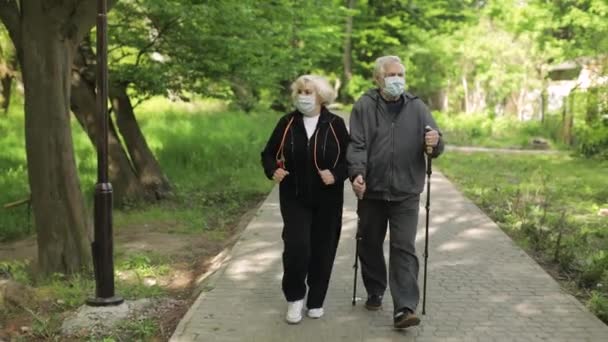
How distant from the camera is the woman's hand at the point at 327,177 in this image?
5805mm

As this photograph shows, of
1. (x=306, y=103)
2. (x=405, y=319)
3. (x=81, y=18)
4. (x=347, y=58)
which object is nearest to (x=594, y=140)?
(x=81, y=18)

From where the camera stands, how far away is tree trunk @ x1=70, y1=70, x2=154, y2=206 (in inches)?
492

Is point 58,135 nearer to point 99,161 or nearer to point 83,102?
point 99,161

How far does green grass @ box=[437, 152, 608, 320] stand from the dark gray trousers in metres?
1.74

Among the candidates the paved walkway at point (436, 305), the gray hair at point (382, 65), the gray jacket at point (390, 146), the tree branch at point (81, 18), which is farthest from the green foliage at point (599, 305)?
the tree branch at point (81, 18)

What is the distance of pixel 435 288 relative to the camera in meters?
7.29

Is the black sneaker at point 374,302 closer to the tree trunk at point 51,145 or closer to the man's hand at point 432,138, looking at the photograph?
the man's hand at point 432,138

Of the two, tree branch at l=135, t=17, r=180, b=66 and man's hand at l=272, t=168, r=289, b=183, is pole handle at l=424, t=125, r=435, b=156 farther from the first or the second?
tree branch at l=135, t=17, r=180, b=66

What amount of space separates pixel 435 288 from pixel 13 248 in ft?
21.4

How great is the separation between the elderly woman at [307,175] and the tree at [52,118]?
3.00 metres

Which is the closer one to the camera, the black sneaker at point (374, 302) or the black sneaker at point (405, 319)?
the black sneaker at point (405, 319)

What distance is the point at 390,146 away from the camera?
19.2 ft

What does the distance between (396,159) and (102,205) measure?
96.6 inches

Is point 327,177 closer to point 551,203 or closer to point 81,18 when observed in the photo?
point 81,18
